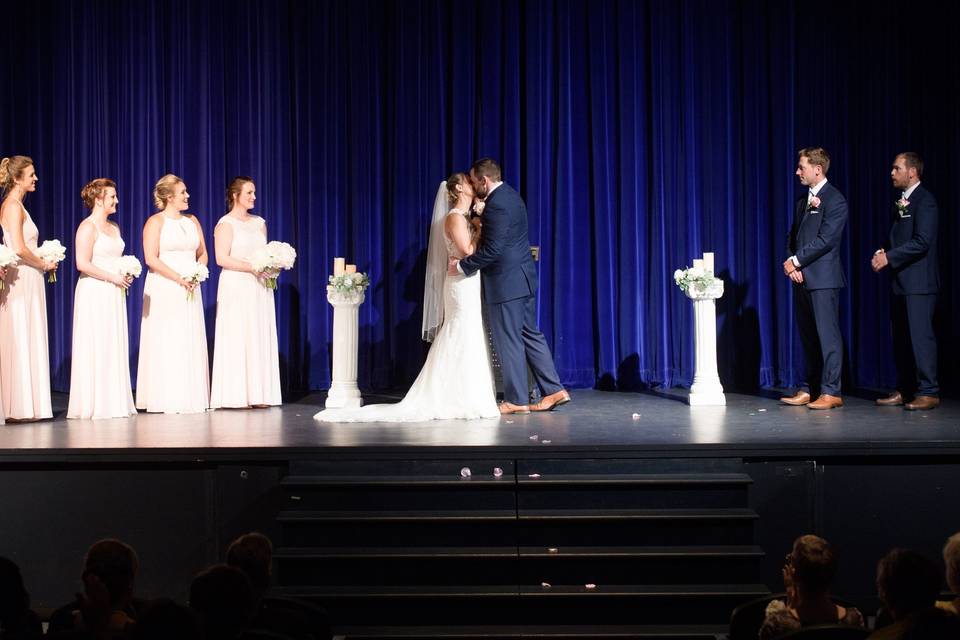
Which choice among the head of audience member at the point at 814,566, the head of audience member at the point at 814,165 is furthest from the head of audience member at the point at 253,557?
the head of audience member at the point at 814,165

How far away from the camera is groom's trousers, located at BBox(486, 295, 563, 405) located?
8.11 meters

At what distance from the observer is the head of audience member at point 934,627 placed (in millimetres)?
3088

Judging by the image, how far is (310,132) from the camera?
10.1 meters

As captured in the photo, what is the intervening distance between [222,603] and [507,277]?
496cm

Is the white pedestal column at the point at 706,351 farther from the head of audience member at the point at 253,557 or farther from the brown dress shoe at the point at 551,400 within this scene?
the head of audience member at the point at 253,557

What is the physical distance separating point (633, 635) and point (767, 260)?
514 cm

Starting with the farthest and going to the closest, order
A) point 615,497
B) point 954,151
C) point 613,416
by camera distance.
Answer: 1. point 954,151
2. point 613,416
3. point 615,497

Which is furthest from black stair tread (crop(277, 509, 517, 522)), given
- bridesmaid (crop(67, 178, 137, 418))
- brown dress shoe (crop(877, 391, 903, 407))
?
brown dress shoe (crop(877, 391, 903, 407))

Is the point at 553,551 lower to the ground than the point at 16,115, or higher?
lower

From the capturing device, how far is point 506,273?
808 cm

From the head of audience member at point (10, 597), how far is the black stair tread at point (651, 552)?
287cm

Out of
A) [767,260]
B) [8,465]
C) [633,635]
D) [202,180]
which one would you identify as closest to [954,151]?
[767,260]

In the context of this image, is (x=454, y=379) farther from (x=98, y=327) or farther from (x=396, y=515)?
(x=98, y=327)

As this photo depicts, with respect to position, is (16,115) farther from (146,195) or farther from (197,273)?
(197,273)
